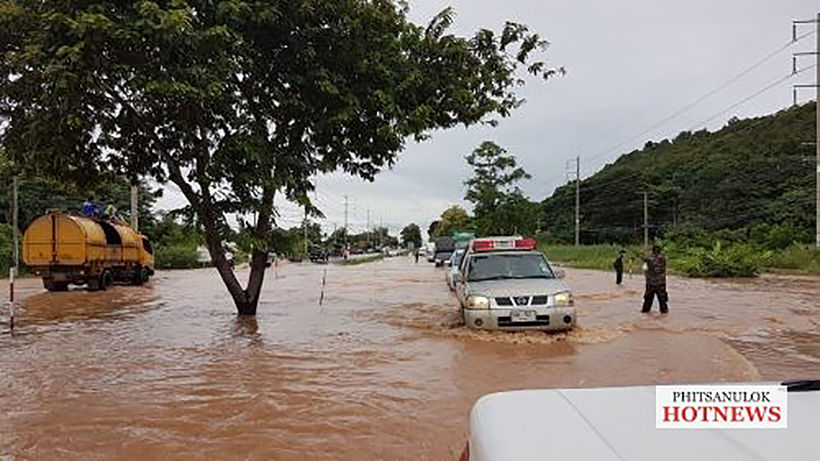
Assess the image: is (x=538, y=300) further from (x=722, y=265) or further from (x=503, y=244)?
(x=722, y=265)

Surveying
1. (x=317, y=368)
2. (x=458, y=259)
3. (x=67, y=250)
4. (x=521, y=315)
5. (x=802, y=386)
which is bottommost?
(x=317, y=368)

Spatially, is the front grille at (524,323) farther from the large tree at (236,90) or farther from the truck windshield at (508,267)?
the large tree at (236,90)

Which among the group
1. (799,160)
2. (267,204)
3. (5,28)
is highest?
(799,160)

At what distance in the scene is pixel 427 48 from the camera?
1455cm

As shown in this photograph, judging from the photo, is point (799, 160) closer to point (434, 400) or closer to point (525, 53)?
point (525, 53)

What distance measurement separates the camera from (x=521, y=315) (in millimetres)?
11195

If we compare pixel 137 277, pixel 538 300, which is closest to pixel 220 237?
pixel 538 300

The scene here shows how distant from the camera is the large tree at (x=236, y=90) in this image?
1102cm

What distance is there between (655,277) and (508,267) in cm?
459

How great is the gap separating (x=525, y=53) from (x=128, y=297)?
15037 millimetres

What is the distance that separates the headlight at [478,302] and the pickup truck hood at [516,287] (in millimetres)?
108

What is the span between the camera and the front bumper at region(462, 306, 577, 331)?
36.9 ft

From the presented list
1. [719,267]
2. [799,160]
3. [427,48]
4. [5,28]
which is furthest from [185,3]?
[799,160]

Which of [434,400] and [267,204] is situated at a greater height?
[267,204]
